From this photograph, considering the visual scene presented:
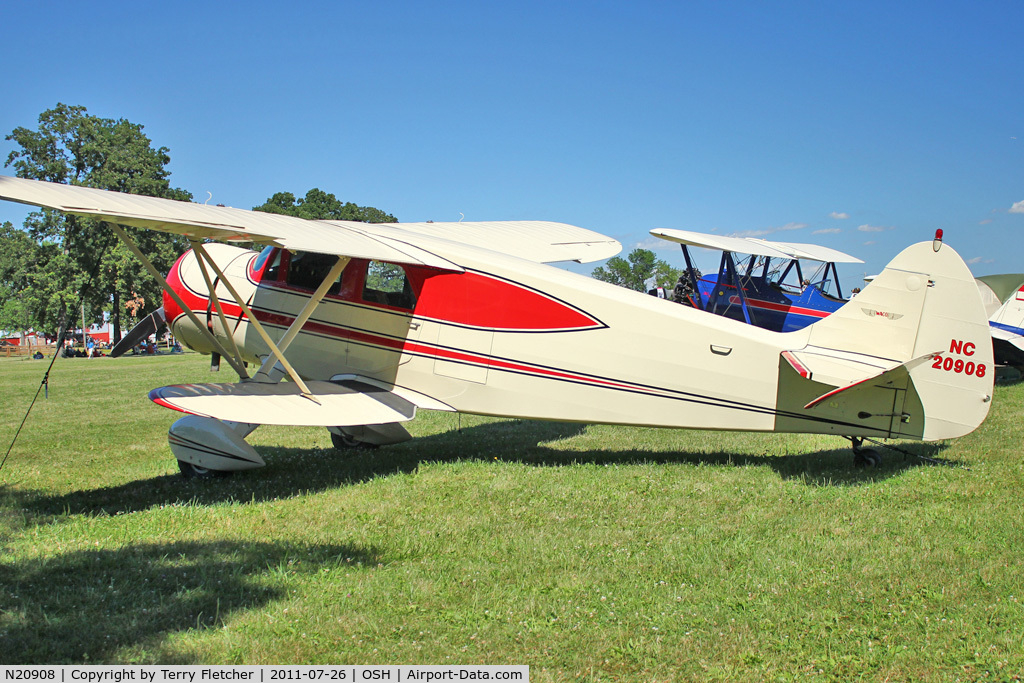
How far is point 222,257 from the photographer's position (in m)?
9.26

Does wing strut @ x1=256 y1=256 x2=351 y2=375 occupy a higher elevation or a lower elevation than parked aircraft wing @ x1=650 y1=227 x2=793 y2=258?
lower

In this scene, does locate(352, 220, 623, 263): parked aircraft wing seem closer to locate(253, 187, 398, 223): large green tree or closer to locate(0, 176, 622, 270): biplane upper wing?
locate(0, 176, 622, 270): biplane upper wing

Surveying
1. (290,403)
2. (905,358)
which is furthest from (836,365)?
(290,403)

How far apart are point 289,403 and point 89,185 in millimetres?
48981

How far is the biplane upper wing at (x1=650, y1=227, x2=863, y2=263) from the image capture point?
1297cm

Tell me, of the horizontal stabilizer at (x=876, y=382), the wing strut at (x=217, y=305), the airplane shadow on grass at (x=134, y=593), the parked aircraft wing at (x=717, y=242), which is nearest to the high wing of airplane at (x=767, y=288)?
the parked aircraft wing at (x=717, y=242)

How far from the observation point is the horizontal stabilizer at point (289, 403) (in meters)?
6.57

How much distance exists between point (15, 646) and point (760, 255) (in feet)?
41.9

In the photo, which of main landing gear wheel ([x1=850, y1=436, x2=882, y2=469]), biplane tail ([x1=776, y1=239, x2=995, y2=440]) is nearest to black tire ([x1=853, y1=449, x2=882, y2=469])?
main landing gear wheel ([x1=850, y1=436, x2=882, y2=469])

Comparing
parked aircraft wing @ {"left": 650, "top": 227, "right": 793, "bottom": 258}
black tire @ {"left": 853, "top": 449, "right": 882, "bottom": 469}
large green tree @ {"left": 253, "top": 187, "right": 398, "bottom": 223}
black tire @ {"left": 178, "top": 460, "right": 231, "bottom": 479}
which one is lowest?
black tire @ {"left": 178, "top": 460, "right": 231, "bottom": 479}

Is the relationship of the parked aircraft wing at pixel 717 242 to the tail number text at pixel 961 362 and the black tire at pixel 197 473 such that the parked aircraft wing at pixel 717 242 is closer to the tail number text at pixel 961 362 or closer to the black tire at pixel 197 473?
the tail number text at pixel 961 362

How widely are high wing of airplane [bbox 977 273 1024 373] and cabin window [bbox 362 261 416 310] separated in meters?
13.5

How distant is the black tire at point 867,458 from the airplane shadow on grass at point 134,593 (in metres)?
5.14

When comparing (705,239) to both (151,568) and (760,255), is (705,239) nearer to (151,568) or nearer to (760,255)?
(760,255)
